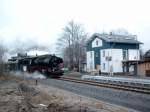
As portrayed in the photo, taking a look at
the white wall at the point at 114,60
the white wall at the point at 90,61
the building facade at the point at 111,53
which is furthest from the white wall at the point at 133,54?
the white wall at the point at 90,61

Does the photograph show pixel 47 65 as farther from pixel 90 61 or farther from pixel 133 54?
pixel 133 54

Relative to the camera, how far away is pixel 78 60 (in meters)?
60.3

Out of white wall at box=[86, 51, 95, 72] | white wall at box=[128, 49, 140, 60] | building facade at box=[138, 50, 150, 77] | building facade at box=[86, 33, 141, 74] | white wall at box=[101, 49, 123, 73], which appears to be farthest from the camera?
white wall at box=[86, 51, 95, 72]

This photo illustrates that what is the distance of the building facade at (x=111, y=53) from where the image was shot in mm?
46250

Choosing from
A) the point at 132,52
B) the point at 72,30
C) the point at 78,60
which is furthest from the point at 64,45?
the point at 132,52

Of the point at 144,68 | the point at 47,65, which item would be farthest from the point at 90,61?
the point at 47,65

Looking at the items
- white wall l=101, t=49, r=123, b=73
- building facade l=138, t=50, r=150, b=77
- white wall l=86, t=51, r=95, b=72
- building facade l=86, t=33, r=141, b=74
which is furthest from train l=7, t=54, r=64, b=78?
white wall l=86, t=51, r=95, b=72

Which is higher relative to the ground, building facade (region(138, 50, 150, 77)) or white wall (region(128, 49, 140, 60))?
white wall (region(128, 49, 140, 60))

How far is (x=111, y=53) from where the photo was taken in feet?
152

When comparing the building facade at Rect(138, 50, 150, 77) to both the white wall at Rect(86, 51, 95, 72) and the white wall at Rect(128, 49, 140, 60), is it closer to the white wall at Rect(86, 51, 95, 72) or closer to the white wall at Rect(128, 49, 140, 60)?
the white wall at Rect(128, 49, 140, 60)

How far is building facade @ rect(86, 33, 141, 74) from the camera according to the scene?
152 ft

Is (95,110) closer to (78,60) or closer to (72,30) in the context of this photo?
(78,60)

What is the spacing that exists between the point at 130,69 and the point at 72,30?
928 inches

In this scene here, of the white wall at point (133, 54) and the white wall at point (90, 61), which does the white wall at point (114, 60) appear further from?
the white wall at point (90, 61)
